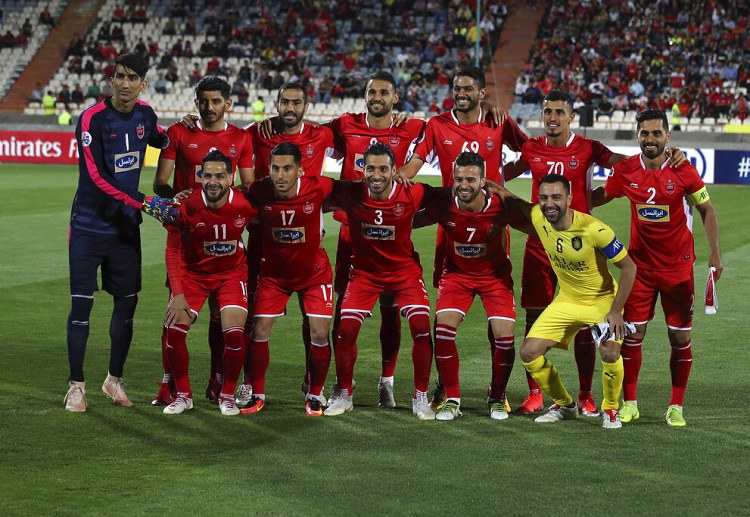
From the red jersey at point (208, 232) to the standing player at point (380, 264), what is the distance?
2.28 ft

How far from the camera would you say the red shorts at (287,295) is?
24.6 ft

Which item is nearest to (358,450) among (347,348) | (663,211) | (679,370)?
A: (347,348)

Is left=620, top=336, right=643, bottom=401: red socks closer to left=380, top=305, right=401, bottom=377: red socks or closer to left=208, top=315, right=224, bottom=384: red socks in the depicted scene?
left=380, top=305, right=401, bottom=377: red socks

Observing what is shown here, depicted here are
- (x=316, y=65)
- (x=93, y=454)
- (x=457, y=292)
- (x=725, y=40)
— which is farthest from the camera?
(x=316, y=65)

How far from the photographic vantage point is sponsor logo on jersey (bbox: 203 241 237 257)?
294 inches

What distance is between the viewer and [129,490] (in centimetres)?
561

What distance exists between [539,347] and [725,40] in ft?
101

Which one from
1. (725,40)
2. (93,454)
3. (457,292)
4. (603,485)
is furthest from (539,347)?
(725,40)

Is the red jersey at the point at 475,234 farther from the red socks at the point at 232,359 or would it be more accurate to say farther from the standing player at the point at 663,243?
the red socks at the point at 232,359

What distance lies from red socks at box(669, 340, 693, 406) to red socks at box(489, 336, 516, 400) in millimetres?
1063

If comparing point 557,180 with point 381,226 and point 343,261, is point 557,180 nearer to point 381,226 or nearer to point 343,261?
point 381,226

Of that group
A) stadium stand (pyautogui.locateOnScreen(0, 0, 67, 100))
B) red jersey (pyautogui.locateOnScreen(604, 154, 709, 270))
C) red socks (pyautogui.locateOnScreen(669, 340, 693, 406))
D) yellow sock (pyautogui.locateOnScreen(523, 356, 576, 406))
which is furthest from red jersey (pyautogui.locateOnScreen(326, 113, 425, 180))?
stadium stand (pyautogui.locateOnScreen(0, 0, 67, 100))

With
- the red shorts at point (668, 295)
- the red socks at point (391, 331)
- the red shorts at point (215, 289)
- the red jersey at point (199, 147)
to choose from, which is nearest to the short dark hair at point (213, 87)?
the red jersey at point (199, 147)

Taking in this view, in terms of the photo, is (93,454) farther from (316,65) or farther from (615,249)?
(316,65)
